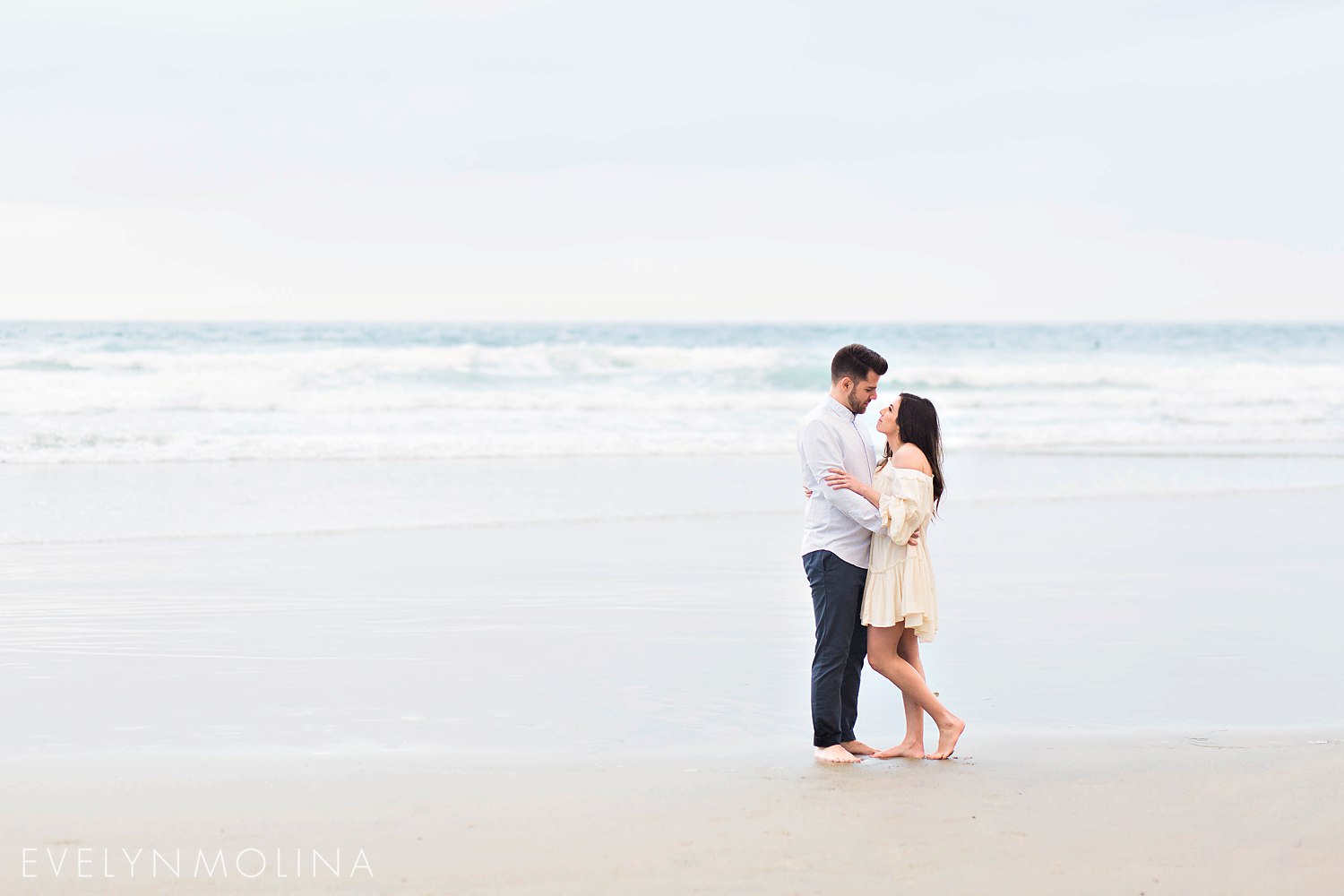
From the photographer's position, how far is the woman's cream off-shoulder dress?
15.2 ft

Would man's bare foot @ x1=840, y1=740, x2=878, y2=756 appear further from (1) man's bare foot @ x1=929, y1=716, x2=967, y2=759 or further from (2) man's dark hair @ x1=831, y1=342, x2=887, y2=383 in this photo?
(2) man's dark hair @ x1=831, y1=342, x2=887, y2=383

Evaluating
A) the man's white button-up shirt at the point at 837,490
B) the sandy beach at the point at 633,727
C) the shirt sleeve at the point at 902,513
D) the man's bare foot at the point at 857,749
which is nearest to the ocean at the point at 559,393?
the sandy beach at the point at 633,727

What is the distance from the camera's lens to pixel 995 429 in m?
20.9

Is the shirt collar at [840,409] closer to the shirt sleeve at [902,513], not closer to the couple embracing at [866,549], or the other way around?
the couple embracing at [866,549]

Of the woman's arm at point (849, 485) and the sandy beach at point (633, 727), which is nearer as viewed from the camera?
the sandy beach at point (633, 727)

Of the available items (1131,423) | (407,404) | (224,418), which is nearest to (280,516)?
(224,418)

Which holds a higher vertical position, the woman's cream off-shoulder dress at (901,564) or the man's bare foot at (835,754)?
the woman's cream off-shoulder dress at (901,564)

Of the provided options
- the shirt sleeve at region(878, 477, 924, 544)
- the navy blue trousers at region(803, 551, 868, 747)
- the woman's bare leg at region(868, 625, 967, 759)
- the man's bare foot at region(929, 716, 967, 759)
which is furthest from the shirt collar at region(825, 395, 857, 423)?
the man's bare foot at region(929, 716, 967, 759)

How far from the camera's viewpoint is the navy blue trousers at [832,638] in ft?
15.5

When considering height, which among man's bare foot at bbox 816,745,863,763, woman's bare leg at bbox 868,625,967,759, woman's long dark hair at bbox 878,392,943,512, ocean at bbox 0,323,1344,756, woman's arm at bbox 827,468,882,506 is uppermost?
woman's long dark hair at bbox 878,392,943,512

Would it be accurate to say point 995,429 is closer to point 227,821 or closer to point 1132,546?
point 1132,546

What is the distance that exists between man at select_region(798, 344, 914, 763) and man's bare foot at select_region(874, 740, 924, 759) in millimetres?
66

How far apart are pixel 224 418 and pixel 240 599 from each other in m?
13.4

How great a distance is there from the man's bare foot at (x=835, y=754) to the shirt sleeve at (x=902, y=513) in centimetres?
79
